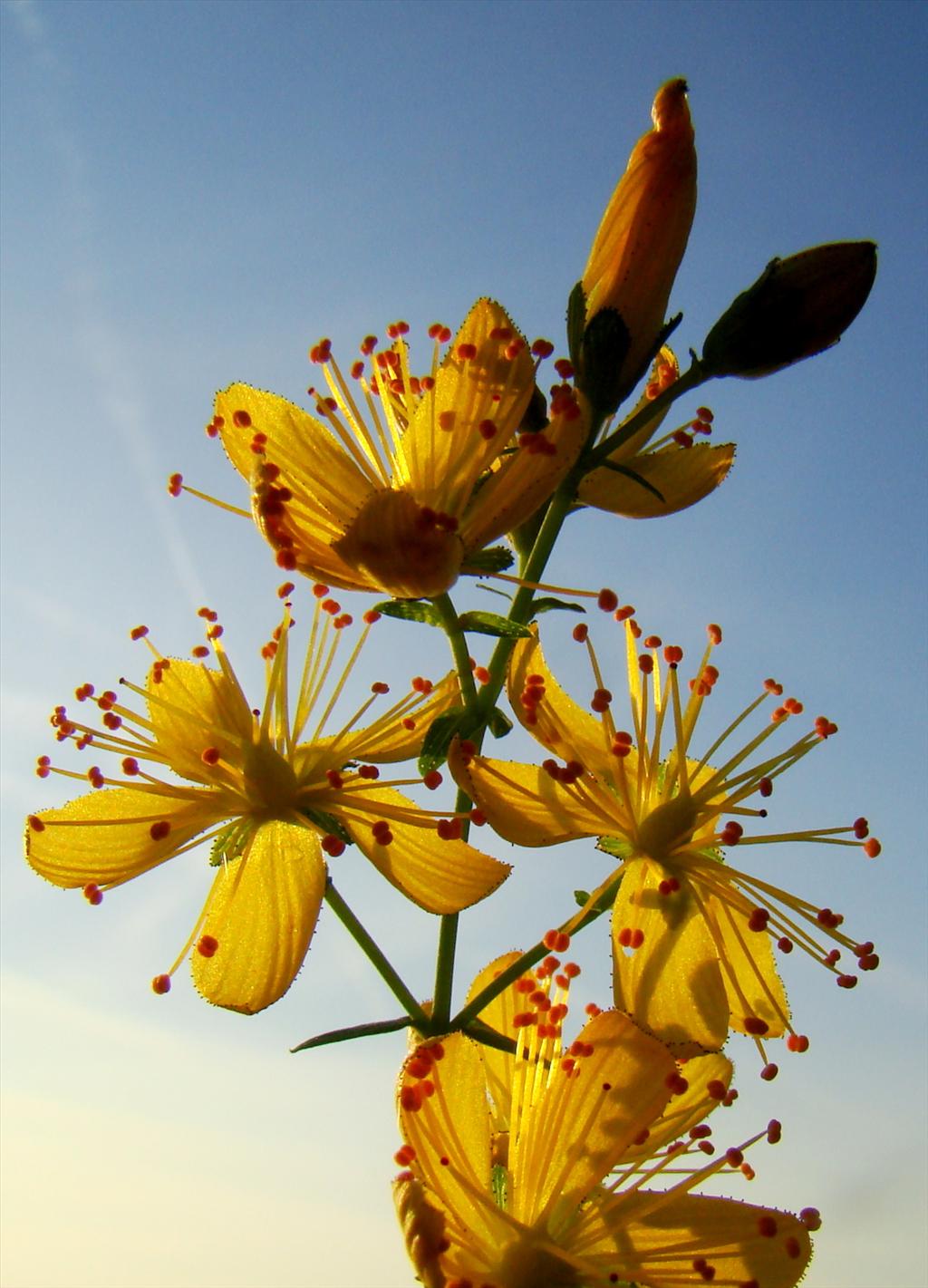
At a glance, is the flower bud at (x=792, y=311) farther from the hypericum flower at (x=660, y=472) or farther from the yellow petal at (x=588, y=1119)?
the yellow petal at (x=588, y=1119)

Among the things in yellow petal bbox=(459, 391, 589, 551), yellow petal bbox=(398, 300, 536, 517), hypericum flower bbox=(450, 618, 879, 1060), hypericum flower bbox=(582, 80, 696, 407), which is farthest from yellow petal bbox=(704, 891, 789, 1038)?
hypericum flower bbox=(582, 80, 696, 407)

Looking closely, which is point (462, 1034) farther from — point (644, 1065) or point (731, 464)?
point (731, 464)

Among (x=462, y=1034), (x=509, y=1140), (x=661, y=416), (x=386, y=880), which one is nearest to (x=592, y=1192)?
(x=509, y=1140)

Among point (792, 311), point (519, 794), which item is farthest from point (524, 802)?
point (792, 311)

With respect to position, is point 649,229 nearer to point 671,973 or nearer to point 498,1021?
point 671,973

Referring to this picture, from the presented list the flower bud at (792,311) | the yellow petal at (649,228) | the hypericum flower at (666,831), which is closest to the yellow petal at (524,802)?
the hypericum flower at (666,831)

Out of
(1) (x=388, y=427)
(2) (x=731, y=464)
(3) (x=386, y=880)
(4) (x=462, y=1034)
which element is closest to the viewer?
(4) (x=462, y=1034)

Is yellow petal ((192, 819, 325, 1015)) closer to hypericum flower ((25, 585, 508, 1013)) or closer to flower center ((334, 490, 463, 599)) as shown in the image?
hypericum flower ((25, 585, 508, 1013))
